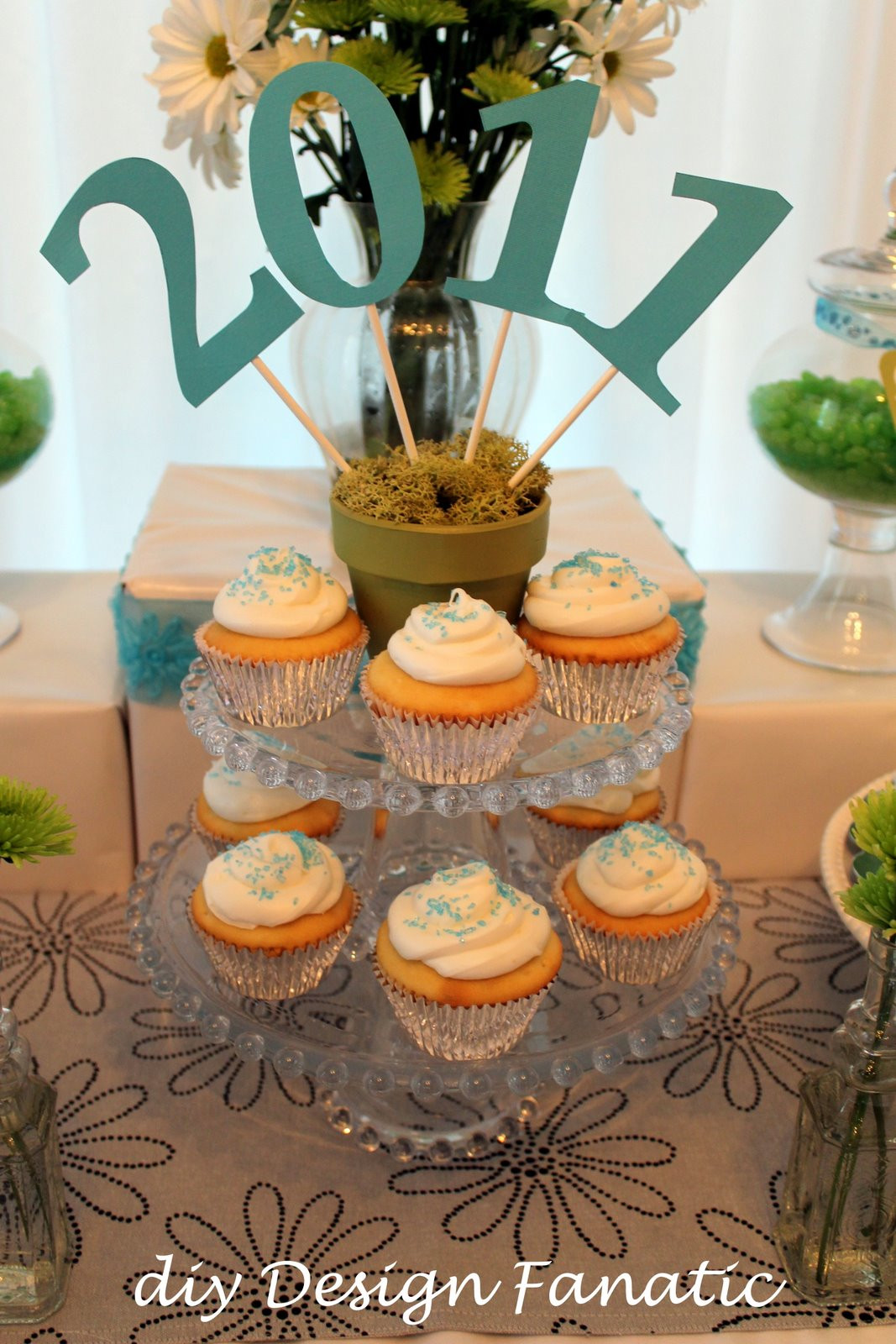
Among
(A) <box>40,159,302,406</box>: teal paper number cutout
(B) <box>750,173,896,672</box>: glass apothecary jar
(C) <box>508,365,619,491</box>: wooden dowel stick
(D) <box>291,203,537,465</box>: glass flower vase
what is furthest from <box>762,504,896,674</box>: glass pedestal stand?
(A) <box>40,159,302,406</box>: teal paper number cutout

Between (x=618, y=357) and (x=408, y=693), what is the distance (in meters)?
0.29

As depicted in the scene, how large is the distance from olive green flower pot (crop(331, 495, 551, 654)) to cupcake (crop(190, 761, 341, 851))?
23 cm

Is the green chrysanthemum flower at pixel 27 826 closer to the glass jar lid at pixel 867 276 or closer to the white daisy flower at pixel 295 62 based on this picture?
the white daisy flower at pixel 295 62

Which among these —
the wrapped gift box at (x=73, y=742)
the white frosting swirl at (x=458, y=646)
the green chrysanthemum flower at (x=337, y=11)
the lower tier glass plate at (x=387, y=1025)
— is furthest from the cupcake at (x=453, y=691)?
the green chrysanthemum flower at (x=337, y=11)

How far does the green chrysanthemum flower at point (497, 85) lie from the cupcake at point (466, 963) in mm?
680

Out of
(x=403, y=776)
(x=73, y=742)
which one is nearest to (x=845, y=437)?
(x=403, y=776)

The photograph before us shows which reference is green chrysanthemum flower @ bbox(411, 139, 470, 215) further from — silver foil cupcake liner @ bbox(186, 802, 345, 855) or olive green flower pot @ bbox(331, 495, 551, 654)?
silver foil cupcake liner @ bbox(186, 802, 345, 855)

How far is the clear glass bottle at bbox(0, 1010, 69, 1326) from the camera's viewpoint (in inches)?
32.9

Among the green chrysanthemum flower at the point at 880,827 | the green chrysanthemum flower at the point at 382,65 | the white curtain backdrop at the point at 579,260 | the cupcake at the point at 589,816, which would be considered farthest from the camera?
the white curtain backdrop at the point at 579,260

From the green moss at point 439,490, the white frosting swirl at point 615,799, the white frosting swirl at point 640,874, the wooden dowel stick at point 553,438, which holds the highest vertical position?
the wooden dowel stick at point 553,438

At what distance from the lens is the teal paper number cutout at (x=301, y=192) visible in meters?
0.85

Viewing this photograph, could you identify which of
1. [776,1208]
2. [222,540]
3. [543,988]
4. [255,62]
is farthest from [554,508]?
[776,1208]

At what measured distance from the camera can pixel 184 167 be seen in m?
1.85

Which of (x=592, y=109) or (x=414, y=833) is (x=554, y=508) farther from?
(x=592, y=109)
